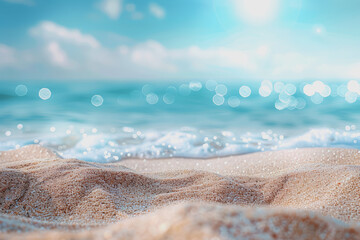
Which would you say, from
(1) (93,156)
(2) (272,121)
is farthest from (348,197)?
(2) (272,121)

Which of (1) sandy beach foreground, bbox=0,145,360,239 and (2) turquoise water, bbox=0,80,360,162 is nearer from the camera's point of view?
(1) sandy beach foreground, bbox=0,145,360,239

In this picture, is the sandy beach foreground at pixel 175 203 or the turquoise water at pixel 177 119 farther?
the turquoise water at pixel 177 119

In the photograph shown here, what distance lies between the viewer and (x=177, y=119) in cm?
750

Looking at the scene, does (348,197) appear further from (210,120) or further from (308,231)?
(210,120)

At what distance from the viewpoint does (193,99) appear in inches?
407

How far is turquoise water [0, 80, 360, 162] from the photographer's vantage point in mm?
4289

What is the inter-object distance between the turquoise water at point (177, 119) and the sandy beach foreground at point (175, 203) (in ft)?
5.68

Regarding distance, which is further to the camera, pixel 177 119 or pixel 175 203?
pixel 177 119

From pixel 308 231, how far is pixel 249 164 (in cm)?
230

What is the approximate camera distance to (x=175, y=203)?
1712mm

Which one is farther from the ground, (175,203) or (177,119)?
(177,119)

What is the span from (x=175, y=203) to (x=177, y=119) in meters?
5.81

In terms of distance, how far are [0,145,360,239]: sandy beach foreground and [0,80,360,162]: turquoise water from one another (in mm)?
1731

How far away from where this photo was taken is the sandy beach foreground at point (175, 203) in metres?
0.78
